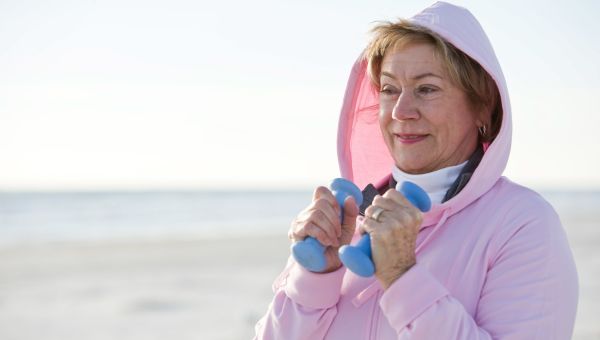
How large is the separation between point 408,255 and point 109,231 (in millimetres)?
15458

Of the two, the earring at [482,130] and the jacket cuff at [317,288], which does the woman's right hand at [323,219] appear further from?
the earring at [482,130]

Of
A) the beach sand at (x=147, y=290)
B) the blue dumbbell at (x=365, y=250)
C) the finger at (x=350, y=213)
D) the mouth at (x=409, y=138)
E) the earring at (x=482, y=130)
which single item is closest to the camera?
the blue dumbbell at (x=365, y=250)

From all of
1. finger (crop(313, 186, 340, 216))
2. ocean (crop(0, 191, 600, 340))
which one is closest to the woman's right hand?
finger (crop(313, 186, 340, 216))

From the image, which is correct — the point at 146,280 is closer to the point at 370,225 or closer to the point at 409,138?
the point at 409,138

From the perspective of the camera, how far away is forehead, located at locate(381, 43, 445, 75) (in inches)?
87.5

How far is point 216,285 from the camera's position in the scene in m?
8.46

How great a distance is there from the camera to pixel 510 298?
1.97 m

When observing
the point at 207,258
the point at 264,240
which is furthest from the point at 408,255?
the point at 264,240

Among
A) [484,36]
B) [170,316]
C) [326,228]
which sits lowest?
[170,316]

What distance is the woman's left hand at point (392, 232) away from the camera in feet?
6.22

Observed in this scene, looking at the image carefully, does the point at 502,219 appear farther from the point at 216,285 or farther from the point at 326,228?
the point at 216,285

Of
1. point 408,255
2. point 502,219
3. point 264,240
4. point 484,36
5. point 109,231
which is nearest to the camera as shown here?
point 408,255

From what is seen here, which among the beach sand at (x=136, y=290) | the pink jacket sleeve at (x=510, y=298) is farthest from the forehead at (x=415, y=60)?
the beach sand at (x=136, y=290)

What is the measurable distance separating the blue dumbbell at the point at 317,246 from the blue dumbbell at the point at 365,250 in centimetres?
15
